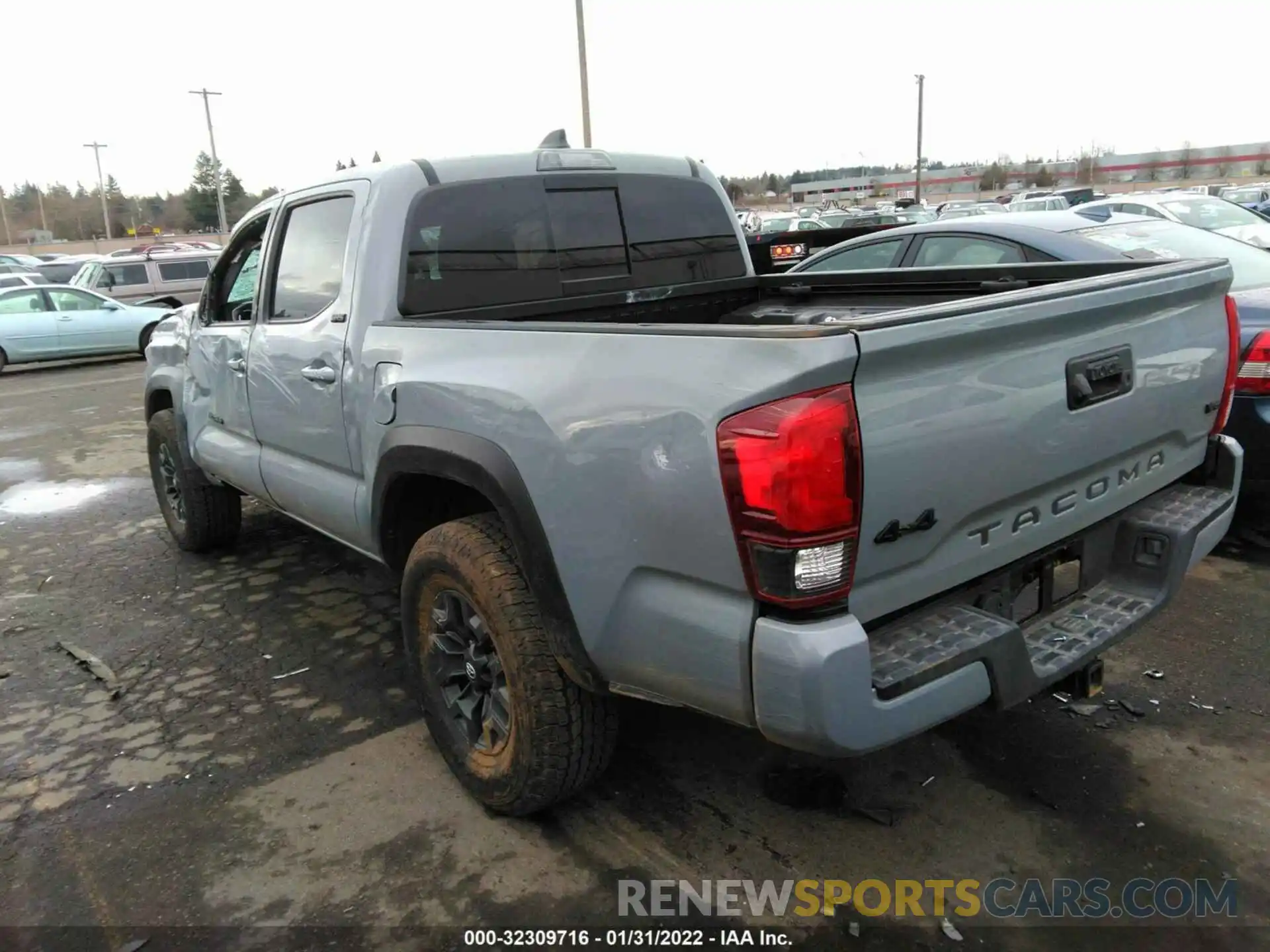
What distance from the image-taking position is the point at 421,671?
3121mm

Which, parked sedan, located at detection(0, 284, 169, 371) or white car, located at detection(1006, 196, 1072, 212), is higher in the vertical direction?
white car, located at detection(1006, 196, 1072, 212)

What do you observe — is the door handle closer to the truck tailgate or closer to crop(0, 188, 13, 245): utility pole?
the truck tailgate

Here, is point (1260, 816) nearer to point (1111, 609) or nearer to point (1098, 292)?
point (1111, 609)

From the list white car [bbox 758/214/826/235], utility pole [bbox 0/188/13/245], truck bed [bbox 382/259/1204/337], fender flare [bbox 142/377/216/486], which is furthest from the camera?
utility pole [bbox 0/188/13/245]

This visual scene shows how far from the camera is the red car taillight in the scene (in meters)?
1.89

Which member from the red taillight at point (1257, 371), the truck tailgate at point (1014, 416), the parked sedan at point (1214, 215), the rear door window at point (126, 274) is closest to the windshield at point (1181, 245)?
the red taillight at point (1257, 371)

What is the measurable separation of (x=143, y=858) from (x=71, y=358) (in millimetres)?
16914

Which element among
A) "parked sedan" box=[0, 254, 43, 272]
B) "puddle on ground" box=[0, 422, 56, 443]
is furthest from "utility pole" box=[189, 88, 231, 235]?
"puddle on ground" box=[0, 422, 56, 443]

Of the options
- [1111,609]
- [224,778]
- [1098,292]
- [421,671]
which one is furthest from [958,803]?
[224,778]

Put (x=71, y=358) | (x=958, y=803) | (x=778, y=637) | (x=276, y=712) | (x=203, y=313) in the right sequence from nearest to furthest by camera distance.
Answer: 1. (x=778, y=637)
2. (x=958, y=803)
3. (x=276, y=712)
4. (x=203, y=313)
5. (x=71, y=358)

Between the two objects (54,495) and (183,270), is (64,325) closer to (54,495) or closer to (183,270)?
(183,270)

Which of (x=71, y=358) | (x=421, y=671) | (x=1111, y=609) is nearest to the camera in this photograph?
(x=1111, y=609)

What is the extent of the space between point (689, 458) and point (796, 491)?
25 cm

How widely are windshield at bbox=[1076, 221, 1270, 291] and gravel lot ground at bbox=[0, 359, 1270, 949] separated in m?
2.17
